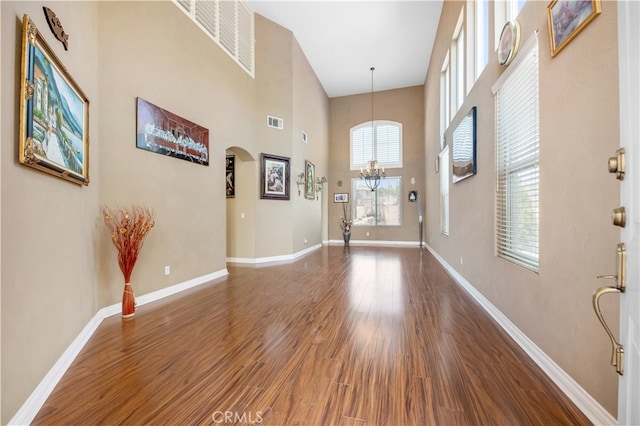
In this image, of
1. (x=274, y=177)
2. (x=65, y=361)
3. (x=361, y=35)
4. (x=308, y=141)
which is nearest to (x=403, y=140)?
(x=308, y=141)

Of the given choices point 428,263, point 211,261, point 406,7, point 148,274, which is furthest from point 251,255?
point 406,7

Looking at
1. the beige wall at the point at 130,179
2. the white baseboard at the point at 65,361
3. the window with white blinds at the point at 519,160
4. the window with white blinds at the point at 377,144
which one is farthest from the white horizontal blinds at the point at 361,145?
the white baseboard at the point at 65,361

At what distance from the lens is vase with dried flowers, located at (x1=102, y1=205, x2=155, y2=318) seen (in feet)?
9.46

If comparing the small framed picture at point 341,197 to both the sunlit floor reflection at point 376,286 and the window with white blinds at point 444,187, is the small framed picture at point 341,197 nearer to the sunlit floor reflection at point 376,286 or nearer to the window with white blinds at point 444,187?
the sunlit floor reflection at point 376,286

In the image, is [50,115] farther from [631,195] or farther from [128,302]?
[631,195]

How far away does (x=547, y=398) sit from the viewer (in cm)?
161

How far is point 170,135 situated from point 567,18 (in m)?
4.18

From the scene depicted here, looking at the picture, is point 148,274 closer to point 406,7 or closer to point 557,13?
point 557,13

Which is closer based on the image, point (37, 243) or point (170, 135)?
point (37, 243)

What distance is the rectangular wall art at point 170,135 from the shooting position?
3.37m

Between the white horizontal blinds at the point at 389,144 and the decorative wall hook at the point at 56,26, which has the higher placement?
the white horizontal blinds at the point at 389,144

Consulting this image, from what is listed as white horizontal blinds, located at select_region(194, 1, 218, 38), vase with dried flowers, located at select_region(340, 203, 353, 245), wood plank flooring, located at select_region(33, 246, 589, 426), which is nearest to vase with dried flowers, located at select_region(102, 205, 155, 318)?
wood plank flooring, located at select_region(33, 246, 589, 426)

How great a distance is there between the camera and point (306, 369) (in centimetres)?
192

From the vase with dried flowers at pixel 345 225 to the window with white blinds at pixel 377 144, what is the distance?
1.66 m
